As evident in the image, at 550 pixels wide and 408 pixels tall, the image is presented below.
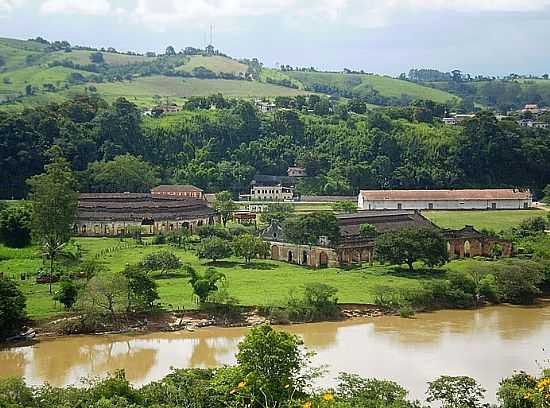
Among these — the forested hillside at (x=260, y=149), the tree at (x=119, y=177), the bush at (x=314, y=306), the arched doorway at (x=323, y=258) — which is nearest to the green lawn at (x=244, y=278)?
the bush at (x=314, y=306)

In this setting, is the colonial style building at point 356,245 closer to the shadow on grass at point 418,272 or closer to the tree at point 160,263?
the shadow on grass at point 418,272

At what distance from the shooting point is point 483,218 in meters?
58.4

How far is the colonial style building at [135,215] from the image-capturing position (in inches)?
2108

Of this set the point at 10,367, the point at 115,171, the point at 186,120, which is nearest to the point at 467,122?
the point at 186,120

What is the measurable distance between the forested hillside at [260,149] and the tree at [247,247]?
24794 mm

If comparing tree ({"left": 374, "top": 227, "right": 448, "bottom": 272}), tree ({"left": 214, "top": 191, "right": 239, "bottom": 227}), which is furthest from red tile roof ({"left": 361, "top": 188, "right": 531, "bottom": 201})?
tree ({"left": 374, "top": 227, "right": 448, "bottom": 272})

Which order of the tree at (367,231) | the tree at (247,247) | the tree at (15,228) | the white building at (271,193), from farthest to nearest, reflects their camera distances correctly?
the white building at (271,193) → the tree at (367,231) → the tree at (15,228) → the tree at (247,247)

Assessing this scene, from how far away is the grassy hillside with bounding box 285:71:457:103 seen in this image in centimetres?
14162

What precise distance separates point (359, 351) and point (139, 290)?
9120 millimetres

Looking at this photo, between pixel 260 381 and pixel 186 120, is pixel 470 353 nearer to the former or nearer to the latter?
pixel 260 381

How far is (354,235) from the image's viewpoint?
45.1 metres

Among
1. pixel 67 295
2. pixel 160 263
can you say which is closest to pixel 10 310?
pixel 67 295

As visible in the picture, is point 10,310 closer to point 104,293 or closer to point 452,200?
point 104,293

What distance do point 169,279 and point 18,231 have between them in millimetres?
11879
